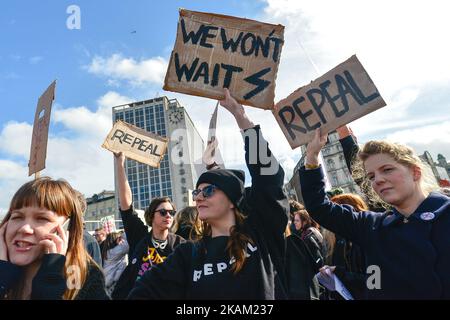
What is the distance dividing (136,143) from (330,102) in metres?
3.03

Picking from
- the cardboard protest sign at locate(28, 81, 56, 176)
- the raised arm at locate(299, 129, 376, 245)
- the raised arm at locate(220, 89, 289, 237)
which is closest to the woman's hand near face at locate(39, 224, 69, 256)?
the raised arm at locate(220, 89, 289, 237)

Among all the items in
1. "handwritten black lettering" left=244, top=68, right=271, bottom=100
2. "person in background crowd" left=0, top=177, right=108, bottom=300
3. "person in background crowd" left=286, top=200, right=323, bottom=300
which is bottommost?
"person in background crowd" left=286, top=200, right=323, bottom=300

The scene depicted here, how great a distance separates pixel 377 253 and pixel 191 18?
8.07 ft

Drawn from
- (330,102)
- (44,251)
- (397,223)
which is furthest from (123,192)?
(397,223)

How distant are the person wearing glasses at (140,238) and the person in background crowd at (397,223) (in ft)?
6.13

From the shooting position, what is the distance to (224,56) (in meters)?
2.90

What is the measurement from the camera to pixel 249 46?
9.50ft

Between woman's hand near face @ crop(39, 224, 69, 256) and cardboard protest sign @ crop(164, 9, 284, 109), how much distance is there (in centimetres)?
157

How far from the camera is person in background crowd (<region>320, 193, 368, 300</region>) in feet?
7.94

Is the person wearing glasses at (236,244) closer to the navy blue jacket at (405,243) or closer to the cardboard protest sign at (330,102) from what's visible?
the navy blue jacket at (405,243)

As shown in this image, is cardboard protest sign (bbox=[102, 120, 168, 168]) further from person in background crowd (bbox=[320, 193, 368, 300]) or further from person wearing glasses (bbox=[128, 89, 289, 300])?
person in background crowd (bbox=[320, 193, 368, 300])

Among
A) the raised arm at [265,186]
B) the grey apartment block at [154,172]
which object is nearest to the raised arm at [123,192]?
the raised arm at [265,186]
